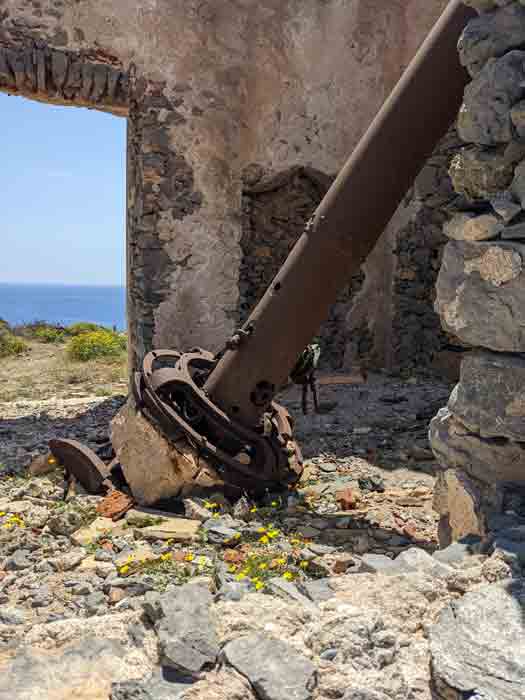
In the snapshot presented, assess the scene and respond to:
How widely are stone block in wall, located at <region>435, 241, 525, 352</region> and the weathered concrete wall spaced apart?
4.79 metres

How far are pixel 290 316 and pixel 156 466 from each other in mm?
1117

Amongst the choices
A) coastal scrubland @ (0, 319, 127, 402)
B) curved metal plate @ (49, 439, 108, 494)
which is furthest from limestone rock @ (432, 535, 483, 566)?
coastal scrubland @ (0, 319, 127, 402)

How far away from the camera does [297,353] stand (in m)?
3.58

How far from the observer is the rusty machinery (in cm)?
305

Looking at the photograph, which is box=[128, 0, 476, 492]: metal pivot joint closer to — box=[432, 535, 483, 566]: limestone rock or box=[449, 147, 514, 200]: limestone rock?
box=[449, 147, 514, 200]: limestone rock

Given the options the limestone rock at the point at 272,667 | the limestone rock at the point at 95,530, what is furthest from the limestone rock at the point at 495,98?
the limestone rock at the point at 95,530

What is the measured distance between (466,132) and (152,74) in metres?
4.94

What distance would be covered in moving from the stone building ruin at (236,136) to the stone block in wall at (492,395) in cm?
444

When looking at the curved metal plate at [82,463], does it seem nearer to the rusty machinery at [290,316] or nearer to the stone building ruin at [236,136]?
the rusty machinery at [290,316]

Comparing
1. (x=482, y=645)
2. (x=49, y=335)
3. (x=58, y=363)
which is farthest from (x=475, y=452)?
(x=49, y=335)

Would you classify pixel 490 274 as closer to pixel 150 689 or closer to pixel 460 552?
pixel 460 552

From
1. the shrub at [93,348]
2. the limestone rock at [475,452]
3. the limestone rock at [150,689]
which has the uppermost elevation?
the limestone rock at [475,452]

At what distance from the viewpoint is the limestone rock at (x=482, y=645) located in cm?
130

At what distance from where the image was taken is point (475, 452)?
84.8 inches
